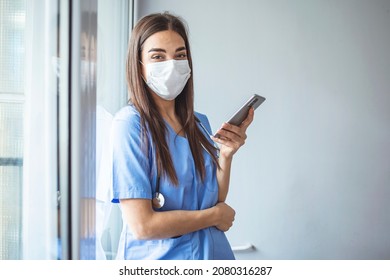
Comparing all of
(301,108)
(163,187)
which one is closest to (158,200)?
(163,187)

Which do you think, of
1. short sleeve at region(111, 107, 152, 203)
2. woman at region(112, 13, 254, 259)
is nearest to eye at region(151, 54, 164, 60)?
woman at region(112, 13, 254, 259)

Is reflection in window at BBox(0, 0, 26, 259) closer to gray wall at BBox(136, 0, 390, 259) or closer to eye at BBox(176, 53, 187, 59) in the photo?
A: eye at BBox(176, 53, 187, 59)

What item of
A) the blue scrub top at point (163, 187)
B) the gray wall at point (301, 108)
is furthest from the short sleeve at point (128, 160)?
the gray wall at point (301, 108)

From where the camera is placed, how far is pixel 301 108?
102 centimetres

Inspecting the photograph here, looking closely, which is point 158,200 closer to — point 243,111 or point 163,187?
point 163,187

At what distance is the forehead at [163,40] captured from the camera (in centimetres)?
62

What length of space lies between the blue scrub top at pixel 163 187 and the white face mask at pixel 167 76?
0.20 ft

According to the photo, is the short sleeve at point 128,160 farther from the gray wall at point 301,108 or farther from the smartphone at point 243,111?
the gray wall at point 301,108

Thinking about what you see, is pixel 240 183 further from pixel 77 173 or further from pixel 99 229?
pixel 77 173

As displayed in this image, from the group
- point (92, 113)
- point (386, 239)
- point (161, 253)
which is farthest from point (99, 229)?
point (386, 239)

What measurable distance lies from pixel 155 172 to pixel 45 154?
16cm

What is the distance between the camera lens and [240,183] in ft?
3.37

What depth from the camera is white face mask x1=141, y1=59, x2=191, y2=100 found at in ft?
2.11

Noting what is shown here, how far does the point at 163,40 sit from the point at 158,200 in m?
0.26
